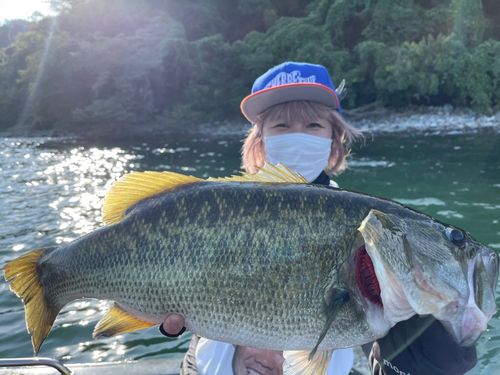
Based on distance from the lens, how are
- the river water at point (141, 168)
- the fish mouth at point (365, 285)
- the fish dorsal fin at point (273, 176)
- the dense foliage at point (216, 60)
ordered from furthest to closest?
the dense foliage at point (216, 60)
the river water at point (141, 168)
the fish dorsal fin at point (273, 176)
the fish mouth at point (365, 285)

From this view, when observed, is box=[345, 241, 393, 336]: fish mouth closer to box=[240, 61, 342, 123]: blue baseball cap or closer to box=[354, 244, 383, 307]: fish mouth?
box=[354, 244, 383, 307]: fish mouth

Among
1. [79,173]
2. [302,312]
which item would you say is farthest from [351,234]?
[79,173]

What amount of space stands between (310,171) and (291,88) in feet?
2.15

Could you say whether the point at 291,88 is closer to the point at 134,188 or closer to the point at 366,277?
the point at 134,188

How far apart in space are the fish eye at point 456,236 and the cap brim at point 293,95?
5.34 ft

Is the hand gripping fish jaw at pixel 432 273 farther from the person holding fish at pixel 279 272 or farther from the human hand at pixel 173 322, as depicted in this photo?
the human hand at pixel 173 322

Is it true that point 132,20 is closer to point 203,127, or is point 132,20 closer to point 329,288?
point 203,127

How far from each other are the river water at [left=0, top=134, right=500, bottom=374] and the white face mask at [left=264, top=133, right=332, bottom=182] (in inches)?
133

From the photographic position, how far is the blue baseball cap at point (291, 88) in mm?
3526

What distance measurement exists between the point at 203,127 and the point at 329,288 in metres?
38.6

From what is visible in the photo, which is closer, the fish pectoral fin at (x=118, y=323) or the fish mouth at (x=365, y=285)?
the fish mouth at (x=365, y=285)

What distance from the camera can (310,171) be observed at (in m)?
3.61

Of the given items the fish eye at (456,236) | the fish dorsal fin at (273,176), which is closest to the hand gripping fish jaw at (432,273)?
the fish eye at (456,236)

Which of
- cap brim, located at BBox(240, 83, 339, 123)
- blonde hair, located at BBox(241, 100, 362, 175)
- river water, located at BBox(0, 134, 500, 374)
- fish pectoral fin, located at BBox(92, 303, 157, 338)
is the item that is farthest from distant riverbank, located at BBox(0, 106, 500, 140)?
fish pectoral fin, located at BBox(92, 303, 157, 338)
